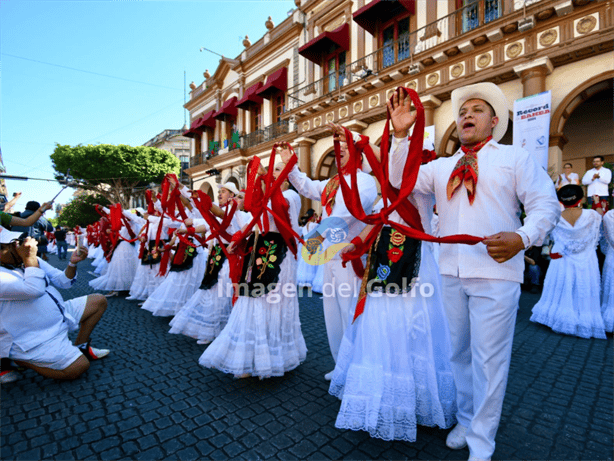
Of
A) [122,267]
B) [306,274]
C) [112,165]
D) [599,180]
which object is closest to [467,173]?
[306,274]

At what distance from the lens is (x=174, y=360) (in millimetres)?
3785


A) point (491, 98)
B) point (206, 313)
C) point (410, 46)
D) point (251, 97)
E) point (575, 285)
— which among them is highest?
point (251, 97)

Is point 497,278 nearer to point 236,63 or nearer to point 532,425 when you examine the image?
point 532,425

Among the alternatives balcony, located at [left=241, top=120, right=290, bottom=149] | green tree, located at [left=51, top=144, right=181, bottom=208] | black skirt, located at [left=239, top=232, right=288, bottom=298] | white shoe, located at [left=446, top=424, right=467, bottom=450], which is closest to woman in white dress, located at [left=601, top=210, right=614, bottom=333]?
white shoe, located at [left=446, top=424, right=467, bottom=450]

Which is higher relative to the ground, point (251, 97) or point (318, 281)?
point (251, 97)

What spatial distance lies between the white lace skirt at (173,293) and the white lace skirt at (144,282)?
59.9 inches

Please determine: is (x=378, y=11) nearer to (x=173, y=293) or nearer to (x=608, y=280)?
(x=608, y=280)

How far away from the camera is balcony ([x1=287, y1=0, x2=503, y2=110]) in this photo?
32.0 feet

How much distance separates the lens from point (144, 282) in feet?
23.0

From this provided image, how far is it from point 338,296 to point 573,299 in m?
4.20

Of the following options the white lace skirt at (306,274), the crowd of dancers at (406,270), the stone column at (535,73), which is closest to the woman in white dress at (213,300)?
the crowd of dancers at (406,270)

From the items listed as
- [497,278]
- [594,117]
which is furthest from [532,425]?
[594,117]

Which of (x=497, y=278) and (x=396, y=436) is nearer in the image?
(x=497, y=278)

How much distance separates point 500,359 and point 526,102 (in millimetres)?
8832
